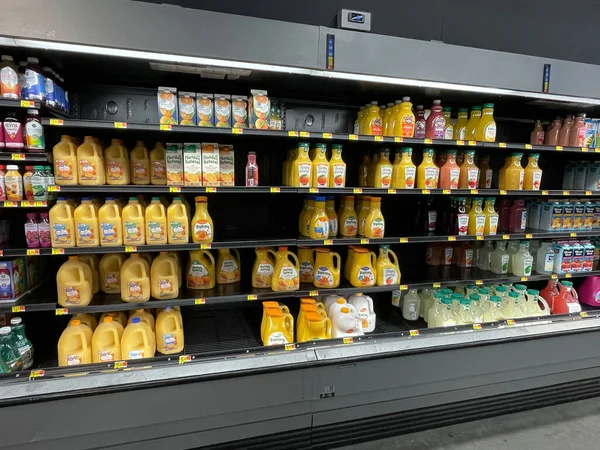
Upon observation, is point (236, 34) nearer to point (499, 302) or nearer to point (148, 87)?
point (148, 87)

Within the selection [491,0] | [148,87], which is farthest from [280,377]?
[491,0]

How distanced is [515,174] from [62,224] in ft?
10.4

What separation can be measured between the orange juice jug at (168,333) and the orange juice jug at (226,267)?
405 mm

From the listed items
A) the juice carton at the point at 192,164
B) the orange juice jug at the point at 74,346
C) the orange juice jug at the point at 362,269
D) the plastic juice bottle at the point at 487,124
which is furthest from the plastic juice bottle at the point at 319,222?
the orange juice jug at the point at 74,346

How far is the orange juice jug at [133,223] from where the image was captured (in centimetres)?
211

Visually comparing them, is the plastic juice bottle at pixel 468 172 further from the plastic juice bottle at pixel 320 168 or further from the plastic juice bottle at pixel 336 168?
the plastic juice bottle at pixel 320 168

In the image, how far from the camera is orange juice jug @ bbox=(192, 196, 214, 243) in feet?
7.32

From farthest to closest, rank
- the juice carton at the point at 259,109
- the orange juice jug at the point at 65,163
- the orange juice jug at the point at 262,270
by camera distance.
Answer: the orange juice jug at the point at 262,270 < the juice carton at the point at 259,109 < the orange juice jug at the point at 65,163

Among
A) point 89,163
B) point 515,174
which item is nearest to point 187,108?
point 89,163

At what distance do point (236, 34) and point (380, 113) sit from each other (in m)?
A: 1.25

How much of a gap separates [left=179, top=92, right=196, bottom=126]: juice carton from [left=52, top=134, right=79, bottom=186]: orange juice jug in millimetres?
630

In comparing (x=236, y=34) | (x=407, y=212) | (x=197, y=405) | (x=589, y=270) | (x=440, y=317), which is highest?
(x=236, y=34)

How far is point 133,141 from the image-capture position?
2.54 meters

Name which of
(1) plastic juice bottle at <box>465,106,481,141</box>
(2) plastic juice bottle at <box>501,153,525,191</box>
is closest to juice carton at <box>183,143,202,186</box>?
(1) plastic juice bottle at <box>465,106,481,141</box>
